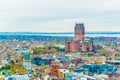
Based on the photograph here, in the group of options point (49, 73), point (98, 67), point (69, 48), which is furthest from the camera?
point (69, 48)

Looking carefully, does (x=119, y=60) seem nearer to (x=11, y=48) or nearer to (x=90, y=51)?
(x=90, y=51)

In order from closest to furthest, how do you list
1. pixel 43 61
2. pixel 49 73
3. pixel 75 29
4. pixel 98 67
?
pixel 49 73 < pixel 98 67 < pixel 43 61 < pixel 75 29

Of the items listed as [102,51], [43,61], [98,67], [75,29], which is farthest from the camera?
[75,29]

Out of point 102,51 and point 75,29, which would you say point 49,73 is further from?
point 75,29

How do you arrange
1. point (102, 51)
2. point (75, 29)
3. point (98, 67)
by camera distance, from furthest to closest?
point (75, 29) < point (102, 51) < point (98, 67)

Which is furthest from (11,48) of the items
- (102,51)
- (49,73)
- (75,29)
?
(49,73)

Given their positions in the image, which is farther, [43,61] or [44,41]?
[44,41]

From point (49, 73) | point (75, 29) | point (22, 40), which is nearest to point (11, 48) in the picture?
point (22, 40)

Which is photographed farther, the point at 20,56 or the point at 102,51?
the point at 102,51

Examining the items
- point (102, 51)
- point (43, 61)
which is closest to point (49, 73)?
point (43, 61)
